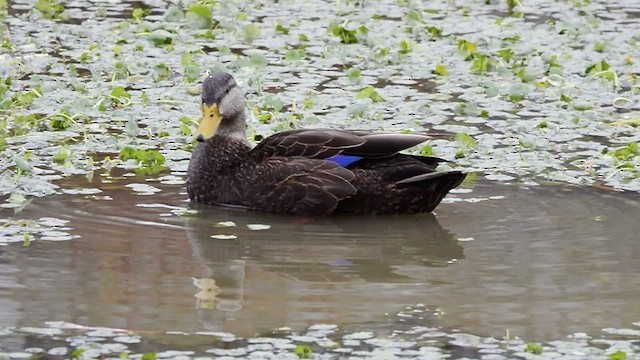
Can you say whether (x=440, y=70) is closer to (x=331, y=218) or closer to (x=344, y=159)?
(x=344, y=159)

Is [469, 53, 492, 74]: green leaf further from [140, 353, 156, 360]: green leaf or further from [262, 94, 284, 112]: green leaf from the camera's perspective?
[140, 353, 156, 360]: green leaf

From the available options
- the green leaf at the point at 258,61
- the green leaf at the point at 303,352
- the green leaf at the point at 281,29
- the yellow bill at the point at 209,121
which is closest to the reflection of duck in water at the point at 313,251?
the yellow bill at the point at 209,121

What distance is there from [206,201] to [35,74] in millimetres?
3309

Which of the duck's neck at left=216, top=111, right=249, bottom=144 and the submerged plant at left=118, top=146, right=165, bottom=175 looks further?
the submerged plant at left=118, top=146, right=165, bottom=175

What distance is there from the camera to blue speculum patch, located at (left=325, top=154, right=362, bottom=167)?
941 centimetres

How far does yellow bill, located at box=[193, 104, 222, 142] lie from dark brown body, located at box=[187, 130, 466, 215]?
0.29 m

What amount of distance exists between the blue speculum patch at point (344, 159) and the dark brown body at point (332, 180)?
1.0 inches

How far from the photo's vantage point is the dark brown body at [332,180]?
30.6ft

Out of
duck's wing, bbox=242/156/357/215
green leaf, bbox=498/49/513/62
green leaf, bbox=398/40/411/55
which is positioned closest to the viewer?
duck's wing, bbox=242/156/357/215

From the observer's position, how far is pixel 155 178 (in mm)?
10008

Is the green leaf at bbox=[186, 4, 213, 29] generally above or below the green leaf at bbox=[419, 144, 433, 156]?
above

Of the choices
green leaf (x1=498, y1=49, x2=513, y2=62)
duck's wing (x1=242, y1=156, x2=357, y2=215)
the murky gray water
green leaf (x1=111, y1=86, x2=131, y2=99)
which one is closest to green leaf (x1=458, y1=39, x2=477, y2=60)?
green leaf (x1=498, y1=49, x2=513, y2=62)

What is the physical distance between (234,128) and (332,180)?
3.18ft

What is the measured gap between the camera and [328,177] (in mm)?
9359
